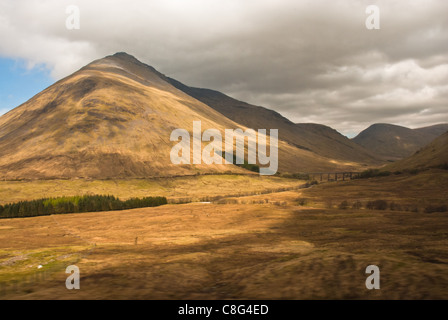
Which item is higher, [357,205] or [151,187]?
[151,187]

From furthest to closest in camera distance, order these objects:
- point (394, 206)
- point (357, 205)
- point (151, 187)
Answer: point (151, 187), point (357, 205), point (394, 206)

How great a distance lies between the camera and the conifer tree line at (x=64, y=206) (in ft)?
294

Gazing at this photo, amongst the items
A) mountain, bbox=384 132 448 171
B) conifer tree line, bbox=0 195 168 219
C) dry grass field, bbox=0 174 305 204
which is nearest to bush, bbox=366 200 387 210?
conifer tree line, bbox=0 195 168 219

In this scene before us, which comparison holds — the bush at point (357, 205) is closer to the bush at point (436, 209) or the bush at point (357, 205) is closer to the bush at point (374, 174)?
the bush at point (436, 209)

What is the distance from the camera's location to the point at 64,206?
94000mm

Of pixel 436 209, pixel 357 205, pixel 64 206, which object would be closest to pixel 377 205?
pixel 357 205

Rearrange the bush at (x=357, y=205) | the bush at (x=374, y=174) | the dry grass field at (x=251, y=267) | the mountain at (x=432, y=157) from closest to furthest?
the dry grass field at (x=251, y=267) → the bush at (x=357, y=205) → the mountain at (x=432, y=157) → the bush at (x=374, y=174)

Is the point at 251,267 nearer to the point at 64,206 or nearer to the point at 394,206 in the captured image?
the point at 394,206

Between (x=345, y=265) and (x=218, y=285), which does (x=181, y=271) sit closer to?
(x=218, y=285)

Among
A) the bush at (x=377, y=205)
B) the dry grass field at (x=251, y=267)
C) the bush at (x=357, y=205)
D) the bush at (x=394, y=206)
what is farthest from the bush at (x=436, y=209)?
the dry grass field at (x=251, y=267)
